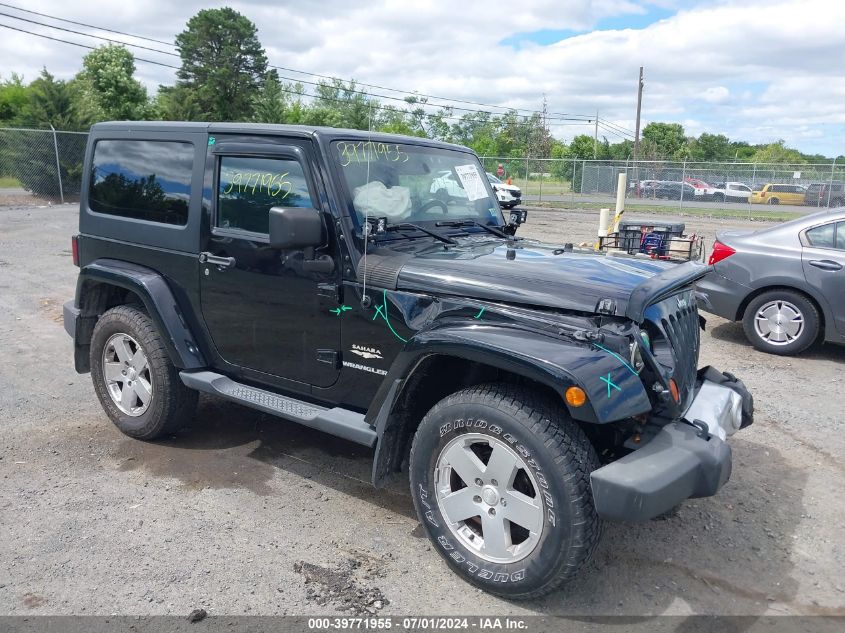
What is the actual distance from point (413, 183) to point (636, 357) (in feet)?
6.04

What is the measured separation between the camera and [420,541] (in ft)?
11.9

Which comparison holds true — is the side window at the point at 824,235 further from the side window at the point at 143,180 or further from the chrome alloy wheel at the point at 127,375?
the chrome alloy wheel at the point at 127,375

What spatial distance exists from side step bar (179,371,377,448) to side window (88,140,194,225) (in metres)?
1.01

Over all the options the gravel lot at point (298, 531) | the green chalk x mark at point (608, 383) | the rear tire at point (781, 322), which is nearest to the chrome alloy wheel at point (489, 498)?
the gravel lot at point (298, 531)

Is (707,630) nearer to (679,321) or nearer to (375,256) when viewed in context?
(679,321)

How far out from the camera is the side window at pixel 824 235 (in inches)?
267

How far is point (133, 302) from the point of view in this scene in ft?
16.1

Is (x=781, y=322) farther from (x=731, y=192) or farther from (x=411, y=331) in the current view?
(x=731, y=192)

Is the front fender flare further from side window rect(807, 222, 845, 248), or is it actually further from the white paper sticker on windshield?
side window rect(807, 222, 845, 248)

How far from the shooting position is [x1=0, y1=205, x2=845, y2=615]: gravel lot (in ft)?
10.3

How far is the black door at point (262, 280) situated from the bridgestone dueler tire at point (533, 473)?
0.93 metres

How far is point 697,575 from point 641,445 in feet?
2.84

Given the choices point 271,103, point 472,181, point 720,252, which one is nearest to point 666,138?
point 271,103

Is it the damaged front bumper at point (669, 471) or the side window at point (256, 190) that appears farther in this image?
the side window at point (256, 190)
